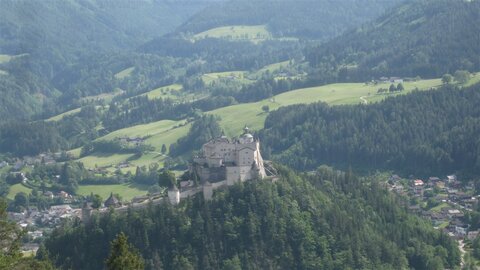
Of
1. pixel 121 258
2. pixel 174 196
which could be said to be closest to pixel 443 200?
pixel 174 196

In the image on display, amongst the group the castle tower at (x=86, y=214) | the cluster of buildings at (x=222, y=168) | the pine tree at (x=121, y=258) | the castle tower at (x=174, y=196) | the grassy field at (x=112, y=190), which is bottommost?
the grassy field at (x=112, y=190)

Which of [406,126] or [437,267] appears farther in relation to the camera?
[406,126]

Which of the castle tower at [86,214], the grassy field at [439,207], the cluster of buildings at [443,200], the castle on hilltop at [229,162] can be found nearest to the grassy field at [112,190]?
the cluster of buildings at [443,200]

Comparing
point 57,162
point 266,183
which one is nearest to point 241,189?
point 266,183

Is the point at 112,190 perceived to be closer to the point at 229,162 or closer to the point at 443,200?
the point at 229,162

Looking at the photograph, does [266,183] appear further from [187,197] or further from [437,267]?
[437,267]

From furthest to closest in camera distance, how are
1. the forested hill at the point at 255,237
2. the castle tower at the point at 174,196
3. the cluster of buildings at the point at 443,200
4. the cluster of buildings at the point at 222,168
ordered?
the cluster of buildings at the point at 443,200, the cluster of buildings at the point at 222,168, the castle tower at the point at 174,196, the forested hill at the point at 255,237

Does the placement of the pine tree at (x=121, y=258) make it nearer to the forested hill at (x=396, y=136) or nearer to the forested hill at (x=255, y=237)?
the forested hill at (x=255, y=237)
